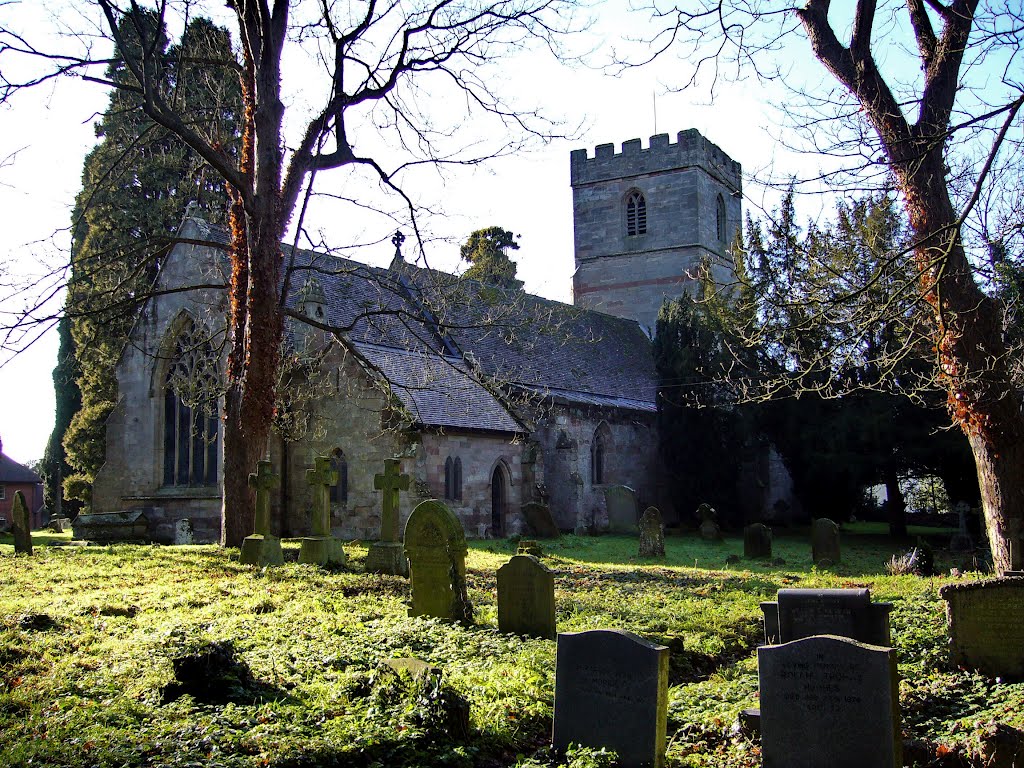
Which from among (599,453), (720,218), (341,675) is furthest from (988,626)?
(720,218)

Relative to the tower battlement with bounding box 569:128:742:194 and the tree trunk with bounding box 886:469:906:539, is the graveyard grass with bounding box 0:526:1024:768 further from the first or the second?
the tower battlement with bounding box 569:128:742:194

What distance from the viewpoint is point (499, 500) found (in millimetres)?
25047

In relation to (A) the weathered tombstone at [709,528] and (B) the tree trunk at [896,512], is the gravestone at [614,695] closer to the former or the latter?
(A) the weathered tombstone at [709,528]

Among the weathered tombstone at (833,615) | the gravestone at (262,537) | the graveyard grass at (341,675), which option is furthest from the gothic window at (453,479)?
the weathered tombstone at (833,615)

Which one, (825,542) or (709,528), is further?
(709,528)

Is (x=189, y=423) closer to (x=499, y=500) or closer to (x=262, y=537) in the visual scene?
(x=499, y=500)

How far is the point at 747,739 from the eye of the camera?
582cm

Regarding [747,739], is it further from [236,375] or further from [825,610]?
[236,375]

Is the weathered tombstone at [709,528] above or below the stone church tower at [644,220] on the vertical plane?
below

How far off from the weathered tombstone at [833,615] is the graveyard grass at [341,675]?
0.45 metres

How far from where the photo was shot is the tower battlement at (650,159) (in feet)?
132

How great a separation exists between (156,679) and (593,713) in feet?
10.1

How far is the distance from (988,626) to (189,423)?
20.4m

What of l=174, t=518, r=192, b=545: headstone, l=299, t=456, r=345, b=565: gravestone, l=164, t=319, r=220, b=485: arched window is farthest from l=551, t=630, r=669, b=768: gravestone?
l=164, t=319, r=220, b=485: arched window
